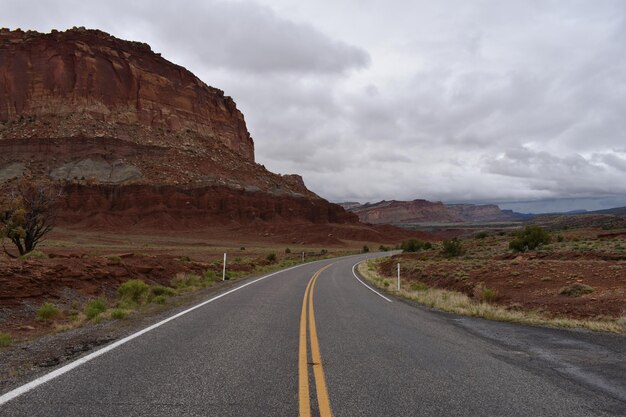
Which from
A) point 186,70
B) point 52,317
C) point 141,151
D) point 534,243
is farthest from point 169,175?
point 52,317

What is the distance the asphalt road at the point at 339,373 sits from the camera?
4707 mm

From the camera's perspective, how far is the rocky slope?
85.6m

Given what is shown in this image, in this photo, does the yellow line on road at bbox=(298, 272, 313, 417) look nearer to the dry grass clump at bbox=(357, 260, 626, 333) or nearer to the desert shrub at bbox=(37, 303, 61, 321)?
the dry grass clump at bbox=(357, 260, 626, 333)

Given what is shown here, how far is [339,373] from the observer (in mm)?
5992

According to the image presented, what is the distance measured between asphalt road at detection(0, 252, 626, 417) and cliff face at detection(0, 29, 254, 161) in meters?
96.2

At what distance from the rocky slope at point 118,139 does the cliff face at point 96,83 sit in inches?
8.0

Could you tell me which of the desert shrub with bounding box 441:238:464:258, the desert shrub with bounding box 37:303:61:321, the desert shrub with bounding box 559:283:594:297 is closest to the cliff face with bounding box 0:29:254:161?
the desert shrub with bounding box 441:238:464:258

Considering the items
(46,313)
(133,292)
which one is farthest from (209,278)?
(46,313)

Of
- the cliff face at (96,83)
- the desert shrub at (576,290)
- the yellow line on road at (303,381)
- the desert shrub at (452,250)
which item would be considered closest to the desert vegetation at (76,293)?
the yellow line on road at (303,381)

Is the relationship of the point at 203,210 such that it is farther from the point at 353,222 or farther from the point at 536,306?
the point at 536,306

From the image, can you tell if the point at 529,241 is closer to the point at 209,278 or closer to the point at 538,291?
the point at 538,291

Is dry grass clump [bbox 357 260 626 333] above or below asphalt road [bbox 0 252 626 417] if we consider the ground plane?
below

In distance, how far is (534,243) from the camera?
36.3 m

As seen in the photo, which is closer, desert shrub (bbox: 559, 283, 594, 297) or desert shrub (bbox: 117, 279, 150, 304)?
desert shrub (bbox: 117, 279, 150, 304)
